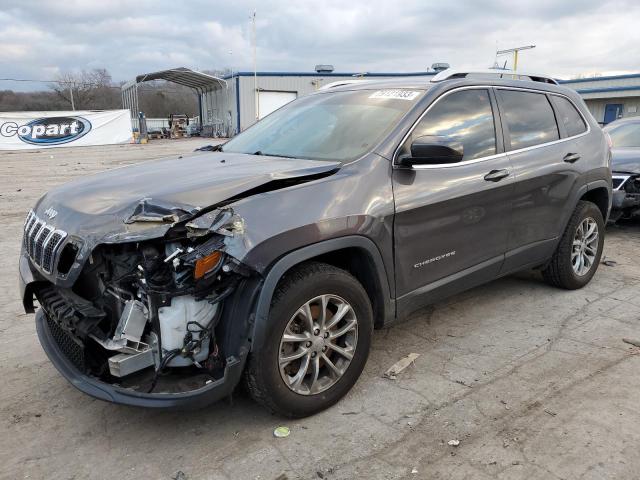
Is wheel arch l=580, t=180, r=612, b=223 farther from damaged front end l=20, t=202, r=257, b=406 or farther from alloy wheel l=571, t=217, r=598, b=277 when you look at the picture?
damaged front end l=20, t=202, r=257, b=406

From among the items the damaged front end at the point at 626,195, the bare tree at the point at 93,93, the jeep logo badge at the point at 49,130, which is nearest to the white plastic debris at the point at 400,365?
the damaged front end at the point at 626,195

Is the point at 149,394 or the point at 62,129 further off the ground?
the point at 62,129

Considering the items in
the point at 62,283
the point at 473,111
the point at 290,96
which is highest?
the point at 290,96

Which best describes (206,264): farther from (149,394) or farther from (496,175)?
(496,175)

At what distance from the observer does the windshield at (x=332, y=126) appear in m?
3.43

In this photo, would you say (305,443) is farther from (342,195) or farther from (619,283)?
(619,283)

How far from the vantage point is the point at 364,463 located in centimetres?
262

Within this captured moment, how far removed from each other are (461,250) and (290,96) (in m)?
35.0

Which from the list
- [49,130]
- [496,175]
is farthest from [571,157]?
[49,130]

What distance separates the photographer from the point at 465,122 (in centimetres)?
382

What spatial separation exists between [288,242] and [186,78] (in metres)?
40.9

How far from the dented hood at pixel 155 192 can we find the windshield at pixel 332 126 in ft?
0.81

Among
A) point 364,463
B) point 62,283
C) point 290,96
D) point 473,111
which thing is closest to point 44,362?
point 62,283

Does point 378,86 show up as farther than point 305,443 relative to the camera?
Yes
